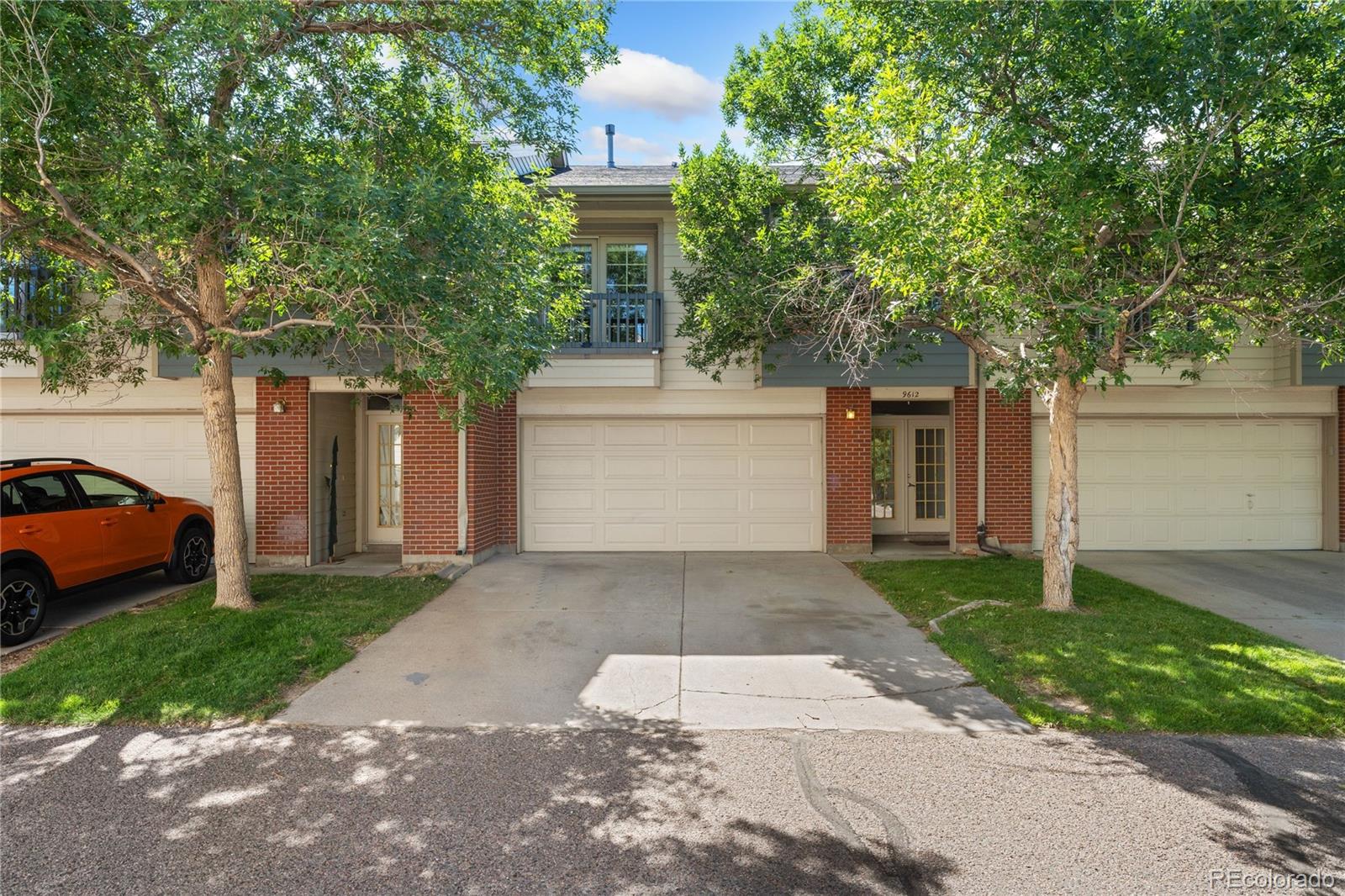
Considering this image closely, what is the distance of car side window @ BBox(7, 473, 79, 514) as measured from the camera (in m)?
6.50

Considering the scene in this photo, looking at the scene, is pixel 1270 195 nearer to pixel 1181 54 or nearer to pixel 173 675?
pixel 1181 54

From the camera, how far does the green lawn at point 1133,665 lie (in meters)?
4.67

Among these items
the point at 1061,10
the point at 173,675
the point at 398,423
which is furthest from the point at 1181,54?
the point at 398,423

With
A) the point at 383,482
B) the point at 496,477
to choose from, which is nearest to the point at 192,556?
the point at 383,482

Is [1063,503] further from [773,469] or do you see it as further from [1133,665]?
[773,469]

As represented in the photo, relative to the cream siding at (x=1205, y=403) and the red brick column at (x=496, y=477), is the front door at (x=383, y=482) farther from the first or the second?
the cream siding at (x=1205, y=403)

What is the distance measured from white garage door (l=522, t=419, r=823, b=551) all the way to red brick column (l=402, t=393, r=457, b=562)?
156cm

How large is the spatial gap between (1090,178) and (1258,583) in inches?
250

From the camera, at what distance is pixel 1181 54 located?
516cm

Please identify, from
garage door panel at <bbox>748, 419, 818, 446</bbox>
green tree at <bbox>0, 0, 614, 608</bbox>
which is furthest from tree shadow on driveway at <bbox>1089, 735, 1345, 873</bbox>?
garage door panel at <bbox>748, 419, 818, 446</bbox>

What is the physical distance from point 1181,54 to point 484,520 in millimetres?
9152

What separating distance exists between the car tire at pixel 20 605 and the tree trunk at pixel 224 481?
1.34 metres

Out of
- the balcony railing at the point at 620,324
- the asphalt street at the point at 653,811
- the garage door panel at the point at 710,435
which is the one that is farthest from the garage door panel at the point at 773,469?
the asphalt street at the point at 653,811

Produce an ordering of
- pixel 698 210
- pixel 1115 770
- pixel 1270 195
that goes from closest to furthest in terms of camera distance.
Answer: pixel 1115 770 < pixel 1270 195 < pixel 698 210
